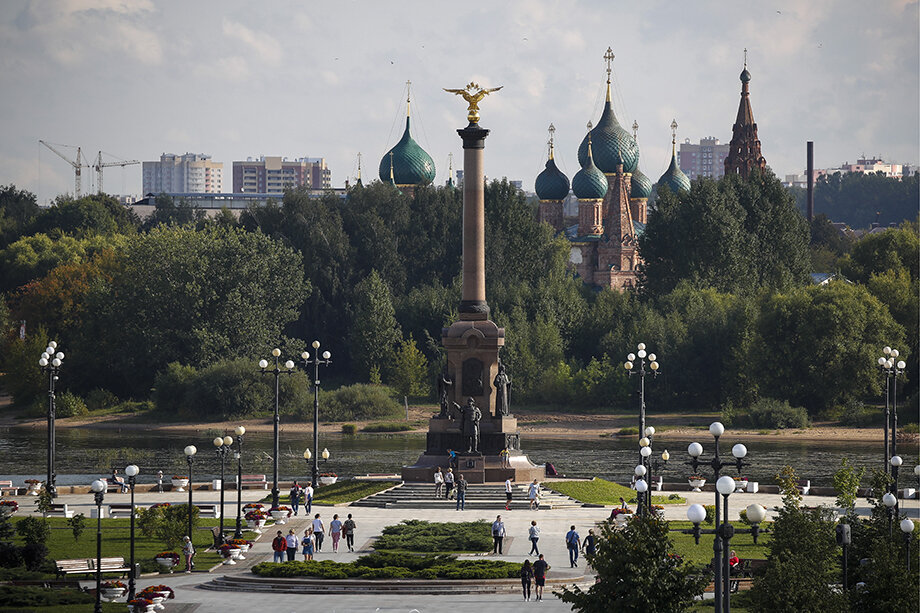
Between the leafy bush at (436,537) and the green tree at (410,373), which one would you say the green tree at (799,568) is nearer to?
the leafy bush at (436,537)

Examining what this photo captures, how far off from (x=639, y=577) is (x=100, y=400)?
241 feet

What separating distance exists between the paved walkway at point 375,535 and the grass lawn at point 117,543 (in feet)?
2.96

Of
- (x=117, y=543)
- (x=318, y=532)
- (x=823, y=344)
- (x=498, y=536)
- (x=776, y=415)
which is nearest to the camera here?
(x=498, y=536)

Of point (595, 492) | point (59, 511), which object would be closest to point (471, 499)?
point (595, 492)

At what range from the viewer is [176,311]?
9944 centimetres

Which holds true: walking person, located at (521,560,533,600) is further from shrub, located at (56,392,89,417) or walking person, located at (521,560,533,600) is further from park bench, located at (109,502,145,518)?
shrub, located at (56,392,89,417)

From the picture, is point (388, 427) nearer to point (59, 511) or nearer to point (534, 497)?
point (59, 511)

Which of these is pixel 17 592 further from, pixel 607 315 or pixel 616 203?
pixel 616 203

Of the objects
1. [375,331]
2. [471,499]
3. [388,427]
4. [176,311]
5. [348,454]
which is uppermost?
[176,311]

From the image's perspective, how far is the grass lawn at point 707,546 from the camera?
42.6 meters

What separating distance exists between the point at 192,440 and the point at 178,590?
48.0 m

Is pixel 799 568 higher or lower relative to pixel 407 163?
lower

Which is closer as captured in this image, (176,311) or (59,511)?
(59,511)

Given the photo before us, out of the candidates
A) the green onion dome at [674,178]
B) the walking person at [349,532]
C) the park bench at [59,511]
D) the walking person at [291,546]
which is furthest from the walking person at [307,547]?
the green onion dome at [674,178]
